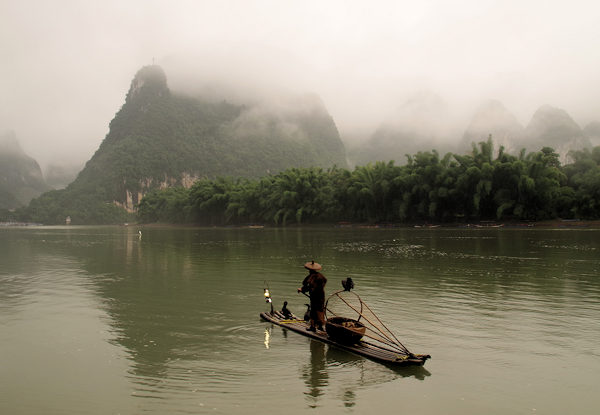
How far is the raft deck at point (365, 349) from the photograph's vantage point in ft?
25.2

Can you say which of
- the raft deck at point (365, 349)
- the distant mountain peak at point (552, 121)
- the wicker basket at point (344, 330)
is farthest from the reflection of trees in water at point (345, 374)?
the distant mountain peak at point (552, 121)

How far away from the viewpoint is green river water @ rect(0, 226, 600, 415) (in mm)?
6562

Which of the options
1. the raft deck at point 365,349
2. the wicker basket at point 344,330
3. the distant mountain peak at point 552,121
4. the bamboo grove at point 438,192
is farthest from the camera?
the distant mountain peak at point 552,121

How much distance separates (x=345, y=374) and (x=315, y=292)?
2.33 m

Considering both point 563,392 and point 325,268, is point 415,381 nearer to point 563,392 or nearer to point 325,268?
point 563,392

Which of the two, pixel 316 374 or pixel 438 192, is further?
pixel 438 192

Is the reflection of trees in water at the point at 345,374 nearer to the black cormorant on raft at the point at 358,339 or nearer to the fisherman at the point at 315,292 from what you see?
the black cormorant on raft at the point at 358,339

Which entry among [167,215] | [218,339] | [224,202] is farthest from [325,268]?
[167,215]

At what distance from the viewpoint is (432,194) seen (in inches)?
2505

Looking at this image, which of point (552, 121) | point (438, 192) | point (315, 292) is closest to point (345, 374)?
point (315, 292)

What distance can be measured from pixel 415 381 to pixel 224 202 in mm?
94325

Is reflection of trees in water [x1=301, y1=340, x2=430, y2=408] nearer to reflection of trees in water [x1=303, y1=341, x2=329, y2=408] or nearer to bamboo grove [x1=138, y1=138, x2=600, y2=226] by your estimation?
reflection of trees in water [x1=303, y1=341, x2=329, y2=408]

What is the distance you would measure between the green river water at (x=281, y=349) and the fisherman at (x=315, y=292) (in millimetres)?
516

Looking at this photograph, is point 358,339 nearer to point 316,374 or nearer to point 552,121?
point 316,374
